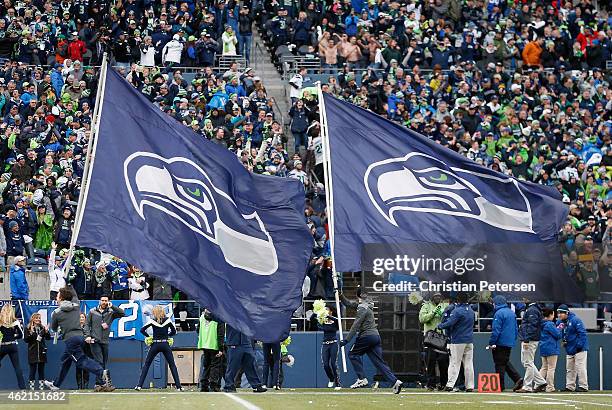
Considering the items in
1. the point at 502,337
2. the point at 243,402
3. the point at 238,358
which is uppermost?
the point at 502,337

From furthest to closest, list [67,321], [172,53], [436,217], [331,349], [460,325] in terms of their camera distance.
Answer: [172,53] < [331,349] < [460,325] < [67,321] < [436,217]

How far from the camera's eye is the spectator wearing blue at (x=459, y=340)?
82.8 feet

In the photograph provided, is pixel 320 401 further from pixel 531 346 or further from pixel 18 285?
pixel 18 285

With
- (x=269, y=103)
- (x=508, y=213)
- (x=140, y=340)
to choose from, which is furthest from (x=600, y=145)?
(x=508, y=213)

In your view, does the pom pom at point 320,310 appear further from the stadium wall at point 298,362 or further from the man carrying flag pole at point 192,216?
the man carrying flag pole at point 192,216

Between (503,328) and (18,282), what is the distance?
988cm

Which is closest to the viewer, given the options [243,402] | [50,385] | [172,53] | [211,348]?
[243,402]

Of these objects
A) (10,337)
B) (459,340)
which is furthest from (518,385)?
(10,337)

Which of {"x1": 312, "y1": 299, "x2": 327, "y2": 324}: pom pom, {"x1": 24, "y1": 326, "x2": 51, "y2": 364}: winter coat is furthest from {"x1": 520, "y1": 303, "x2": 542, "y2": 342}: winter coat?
{"x1": 24, "y1": 326, "x2": 51, "y2": 364}: winter coat

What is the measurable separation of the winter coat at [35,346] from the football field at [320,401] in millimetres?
3597

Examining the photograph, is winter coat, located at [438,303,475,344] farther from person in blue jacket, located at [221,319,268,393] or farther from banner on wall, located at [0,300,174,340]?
banner on wall, located at [0,300,174,340]

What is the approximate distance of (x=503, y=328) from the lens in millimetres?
25953

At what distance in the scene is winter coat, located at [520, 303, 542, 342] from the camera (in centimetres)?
2612

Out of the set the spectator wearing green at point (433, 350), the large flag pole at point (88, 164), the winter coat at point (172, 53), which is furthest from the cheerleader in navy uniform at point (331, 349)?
the winter coat at point (172, 53)
